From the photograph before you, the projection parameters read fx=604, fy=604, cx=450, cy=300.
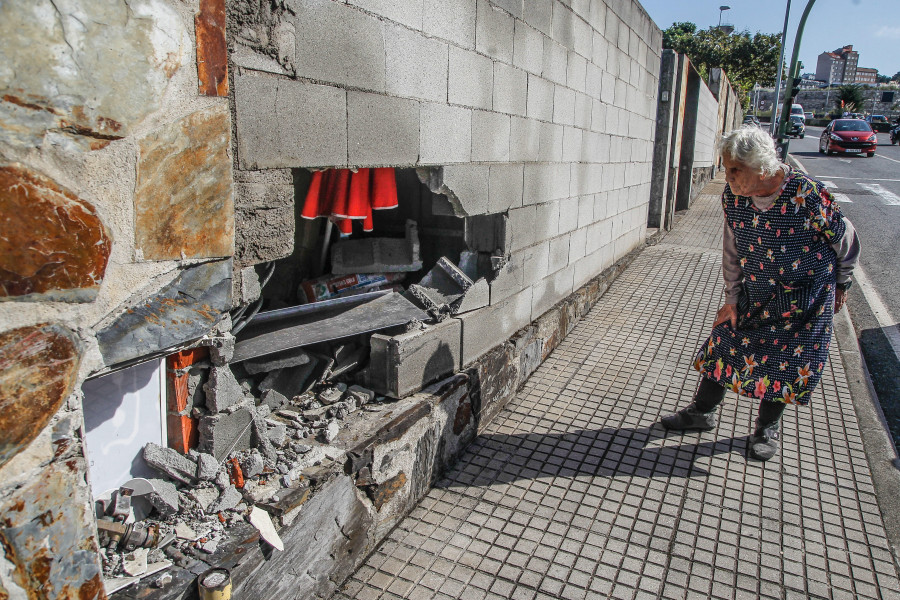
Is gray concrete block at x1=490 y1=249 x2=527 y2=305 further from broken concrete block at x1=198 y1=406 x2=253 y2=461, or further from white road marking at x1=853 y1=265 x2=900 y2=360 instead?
white road marking at x1=853 y1=265 x2=900 y2=360

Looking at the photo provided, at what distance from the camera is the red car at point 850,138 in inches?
979

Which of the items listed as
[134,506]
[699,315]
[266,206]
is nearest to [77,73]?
[266,206]

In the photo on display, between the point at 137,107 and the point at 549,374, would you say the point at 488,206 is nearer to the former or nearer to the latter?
the point at 549,374

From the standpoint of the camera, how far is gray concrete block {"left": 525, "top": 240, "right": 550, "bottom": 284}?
4.35 metres

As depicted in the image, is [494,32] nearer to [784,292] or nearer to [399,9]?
[399,9]

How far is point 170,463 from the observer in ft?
6.96

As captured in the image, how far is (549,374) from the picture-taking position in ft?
14.8

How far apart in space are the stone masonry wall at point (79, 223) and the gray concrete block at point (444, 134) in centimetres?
139

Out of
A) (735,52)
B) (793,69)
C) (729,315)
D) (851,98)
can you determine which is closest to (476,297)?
(729,315)

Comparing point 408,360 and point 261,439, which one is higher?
point 408,360

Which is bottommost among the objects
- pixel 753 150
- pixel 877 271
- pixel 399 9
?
pixel 877 271

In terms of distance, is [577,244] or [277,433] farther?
[577,244]

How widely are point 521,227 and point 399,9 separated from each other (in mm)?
1788

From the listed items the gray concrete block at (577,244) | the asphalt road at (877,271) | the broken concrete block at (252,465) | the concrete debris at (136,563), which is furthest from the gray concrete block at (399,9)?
the asphalt road at (877,271)
